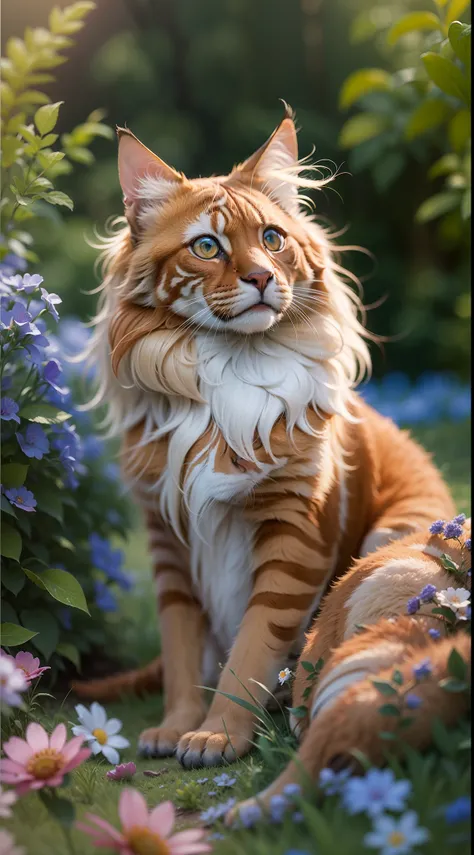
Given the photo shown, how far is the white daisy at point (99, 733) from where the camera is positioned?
1821 mm

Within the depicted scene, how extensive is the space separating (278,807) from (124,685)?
4.16 ft

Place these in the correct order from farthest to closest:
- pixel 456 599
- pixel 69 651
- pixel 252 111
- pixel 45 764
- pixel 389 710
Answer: pixel 252 111
pixel 69 651
pixel 456 599
pixel 45 764
pixel 389 710

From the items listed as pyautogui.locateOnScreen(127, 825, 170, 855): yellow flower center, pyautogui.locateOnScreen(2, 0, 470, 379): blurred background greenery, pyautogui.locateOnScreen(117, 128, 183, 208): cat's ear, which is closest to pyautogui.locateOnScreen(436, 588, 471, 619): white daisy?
pyautogui.locateOnScreen(127, 825, 170, 855): yellow flower center

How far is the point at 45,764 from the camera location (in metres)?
1.46

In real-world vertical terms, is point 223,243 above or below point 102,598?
above

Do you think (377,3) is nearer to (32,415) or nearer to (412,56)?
(412,56)

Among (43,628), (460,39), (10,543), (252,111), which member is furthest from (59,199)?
(252,111)

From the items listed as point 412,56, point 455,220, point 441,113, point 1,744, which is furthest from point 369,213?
point 1,744

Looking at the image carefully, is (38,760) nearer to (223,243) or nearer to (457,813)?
(457,813)

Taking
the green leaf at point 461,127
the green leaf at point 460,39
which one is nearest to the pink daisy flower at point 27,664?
the green leaf at point 460,39

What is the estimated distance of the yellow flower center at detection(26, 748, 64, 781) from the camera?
1.45 meters

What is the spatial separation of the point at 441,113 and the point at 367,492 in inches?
47.5

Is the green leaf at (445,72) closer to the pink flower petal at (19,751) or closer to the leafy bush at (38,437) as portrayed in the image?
the leafy bush at (38,437)

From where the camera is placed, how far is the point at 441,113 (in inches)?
107
